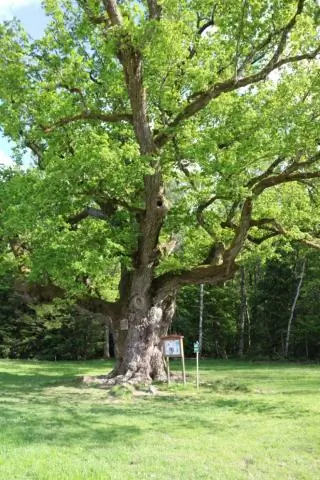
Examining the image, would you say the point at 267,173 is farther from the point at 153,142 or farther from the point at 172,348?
the point at 172,348

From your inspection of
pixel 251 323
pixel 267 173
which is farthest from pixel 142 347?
pixel 251 323

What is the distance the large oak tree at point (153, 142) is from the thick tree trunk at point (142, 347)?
43mm

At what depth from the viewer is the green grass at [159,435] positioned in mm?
6008

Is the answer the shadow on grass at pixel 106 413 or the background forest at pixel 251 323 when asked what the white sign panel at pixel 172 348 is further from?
the background forest at pixel 251 323

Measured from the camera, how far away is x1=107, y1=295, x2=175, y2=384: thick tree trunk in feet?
50.7

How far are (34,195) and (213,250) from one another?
6.20 metres

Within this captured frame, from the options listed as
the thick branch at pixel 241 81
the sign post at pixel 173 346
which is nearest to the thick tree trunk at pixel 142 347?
the sign post at pixel 173 346

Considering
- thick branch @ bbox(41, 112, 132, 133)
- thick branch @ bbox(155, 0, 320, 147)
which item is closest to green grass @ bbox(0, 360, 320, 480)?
thick branch @ bbox(41, 112, 132, 133)

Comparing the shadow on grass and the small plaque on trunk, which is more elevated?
the small plaque on trunk

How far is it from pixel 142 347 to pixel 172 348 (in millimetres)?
1170

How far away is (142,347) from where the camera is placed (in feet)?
51.5

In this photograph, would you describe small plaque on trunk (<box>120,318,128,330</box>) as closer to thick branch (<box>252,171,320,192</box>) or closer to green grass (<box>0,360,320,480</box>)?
green grass (<box>0,360,320,480</box>)

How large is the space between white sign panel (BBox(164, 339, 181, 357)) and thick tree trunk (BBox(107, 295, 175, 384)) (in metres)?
0.94

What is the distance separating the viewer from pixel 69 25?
16.0 meters
